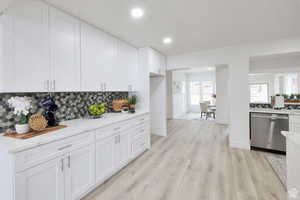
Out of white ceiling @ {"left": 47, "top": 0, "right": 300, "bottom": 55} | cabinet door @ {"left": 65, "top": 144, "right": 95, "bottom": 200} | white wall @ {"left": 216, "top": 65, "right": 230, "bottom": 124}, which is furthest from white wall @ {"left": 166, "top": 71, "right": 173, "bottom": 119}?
cabinet door @ {"left": 65, "top": 144, "right": 95, "bottom": 200}

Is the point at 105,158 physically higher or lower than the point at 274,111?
lower

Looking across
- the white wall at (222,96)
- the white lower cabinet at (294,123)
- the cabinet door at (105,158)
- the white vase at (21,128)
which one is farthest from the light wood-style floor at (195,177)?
the white wall at (222,96)

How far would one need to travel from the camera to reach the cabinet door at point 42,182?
49.5 inches

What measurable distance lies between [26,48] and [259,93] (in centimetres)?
483

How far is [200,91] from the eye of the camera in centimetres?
962

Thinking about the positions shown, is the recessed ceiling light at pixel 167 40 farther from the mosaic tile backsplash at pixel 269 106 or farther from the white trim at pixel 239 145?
the white trim at pixel 239 145

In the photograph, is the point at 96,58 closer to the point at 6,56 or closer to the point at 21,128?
the point at 6,56

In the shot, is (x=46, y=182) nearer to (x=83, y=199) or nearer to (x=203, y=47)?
(x=83, y=199)

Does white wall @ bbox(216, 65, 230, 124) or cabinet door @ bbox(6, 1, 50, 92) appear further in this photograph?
white wall @ bbox(216, 65, 230, 124)

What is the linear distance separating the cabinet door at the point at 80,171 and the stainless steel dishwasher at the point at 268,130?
3628 mm

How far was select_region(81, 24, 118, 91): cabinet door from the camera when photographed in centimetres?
230

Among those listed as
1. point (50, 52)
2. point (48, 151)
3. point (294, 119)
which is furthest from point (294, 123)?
point (50, 52)

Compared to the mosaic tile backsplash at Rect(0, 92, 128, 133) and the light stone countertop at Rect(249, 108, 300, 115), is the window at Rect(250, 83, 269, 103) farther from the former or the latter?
the mosaic tile backsplash at Rect(0, 92, 128, 133)

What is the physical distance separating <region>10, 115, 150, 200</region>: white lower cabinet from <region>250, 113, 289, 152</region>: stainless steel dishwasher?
2999 mm
